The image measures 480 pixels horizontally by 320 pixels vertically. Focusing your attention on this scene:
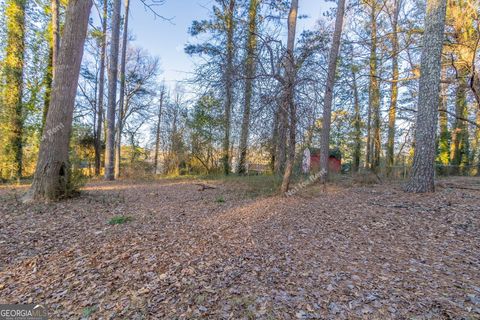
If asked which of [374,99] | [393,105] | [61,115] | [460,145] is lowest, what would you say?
[61,115]

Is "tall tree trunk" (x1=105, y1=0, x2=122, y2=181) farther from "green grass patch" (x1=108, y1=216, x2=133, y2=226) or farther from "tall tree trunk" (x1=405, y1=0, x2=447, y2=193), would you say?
"tall tree trunk" (x1=405, y1=0, x2=447, y2=193)

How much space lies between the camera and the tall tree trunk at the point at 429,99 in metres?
5.31

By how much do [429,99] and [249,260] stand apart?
5625 millimetres

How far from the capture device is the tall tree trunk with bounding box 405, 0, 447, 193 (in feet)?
17.4

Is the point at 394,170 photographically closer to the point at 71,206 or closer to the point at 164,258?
the point at 164,258

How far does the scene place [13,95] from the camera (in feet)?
32.6

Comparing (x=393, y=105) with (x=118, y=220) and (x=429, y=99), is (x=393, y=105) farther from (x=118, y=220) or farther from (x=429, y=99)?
(x=118, y=220)

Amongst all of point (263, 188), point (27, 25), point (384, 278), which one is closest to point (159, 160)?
point (27, 25)

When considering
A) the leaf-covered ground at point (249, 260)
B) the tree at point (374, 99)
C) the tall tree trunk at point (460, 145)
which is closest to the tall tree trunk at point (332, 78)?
the tree at point (374, 99)

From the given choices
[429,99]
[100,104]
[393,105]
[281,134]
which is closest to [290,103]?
[281,134]

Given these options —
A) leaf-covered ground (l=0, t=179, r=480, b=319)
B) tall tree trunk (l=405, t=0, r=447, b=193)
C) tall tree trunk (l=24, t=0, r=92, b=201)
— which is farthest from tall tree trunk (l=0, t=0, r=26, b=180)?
tall tree trunk (l=405, t=0, r=447, b=193)

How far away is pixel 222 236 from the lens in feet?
11.8

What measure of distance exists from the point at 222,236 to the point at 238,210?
1.45 m

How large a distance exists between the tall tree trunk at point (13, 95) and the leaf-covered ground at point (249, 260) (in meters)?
6.50
